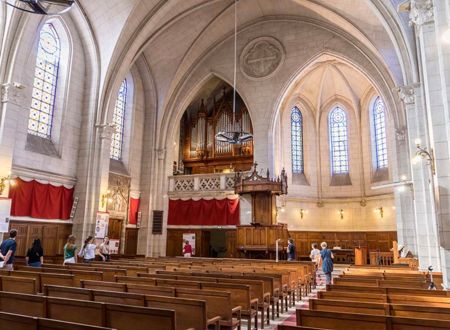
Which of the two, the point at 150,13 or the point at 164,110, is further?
the point at 164,110

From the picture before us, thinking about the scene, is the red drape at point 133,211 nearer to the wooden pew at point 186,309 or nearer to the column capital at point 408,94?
the column capital at point 408,94

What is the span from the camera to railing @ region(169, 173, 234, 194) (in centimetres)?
→ 1820

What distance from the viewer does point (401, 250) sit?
48.0 ft

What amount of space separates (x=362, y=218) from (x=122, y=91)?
15.1m

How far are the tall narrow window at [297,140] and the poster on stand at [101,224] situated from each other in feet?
37.7

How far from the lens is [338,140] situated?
72.8 ft

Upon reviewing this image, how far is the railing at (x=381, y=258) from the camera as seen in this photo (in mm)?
15445

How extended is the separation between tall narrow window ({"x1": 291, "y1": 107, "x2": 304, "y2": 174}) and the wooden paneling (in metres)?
3.89

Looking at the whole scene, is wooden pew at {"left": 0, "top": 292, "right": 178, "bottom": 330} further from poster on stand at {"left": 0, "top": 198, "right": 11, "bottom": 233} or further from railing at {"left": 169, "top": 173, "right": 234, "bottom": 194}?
railing at {"left": 169, "top": 173, "right": 234, "bottom": 194}

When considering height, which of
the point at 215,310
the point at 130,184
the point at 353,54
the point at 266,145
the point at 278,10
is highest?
the point at 278,10

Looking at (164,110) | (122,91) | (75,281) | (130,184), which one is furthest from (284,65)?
(75,281)

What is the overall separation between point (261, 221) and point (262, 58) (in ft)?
29.6

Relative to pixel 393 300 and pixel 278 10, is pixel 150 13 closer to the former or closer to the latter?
pixel 278 10

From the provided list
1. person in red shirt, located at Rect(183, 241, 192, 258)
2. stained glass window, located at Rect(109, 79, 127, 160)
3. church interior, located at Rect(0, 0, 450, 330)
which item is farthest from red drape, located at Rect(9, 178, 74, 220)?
person in red shirt, located at Rect(183, 241, 192, 258)
